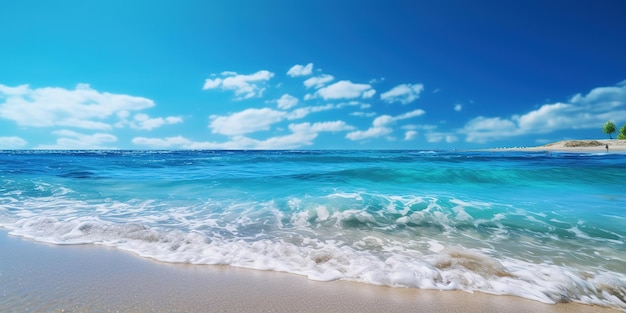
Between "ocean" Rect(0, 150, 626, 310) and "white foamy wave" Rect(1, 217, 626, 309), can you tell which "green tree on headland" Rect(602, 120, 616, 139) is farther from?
"white foamy wave" Rect(1, 217, 626, 309)

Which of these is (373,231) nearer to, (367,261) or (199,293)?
(367,261)

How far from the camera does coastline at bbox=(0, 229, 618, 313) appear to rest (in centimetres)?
265

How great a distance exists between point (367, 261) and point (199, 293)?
2111 mm

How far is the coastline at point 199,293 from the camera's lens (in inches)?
104

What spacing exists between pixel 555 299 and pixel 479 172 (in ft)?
45.2

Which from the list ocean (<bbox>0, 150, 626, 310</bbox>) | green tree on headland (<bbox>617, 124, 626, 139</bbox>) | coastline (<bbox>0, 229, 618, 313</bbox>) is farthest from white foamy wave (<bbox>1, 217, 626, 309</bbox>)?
green tree on headland (<bbox>617, 124, 626, 139</bbox>)

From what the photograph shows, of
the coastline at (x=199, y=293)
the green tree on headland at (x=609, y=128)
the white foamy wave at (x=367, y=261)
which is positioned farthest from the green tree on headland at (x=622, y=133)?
the coastline at (x=199, y=293)

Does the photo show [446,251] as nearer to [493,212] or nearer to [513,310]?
[513,310]

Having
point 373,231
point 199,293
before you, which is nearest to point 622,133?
point 373,231

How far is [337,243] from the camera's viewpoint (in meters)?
4.71

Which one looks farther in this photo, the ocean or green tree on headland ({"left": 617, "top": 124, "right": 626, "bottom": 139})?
green tree on headland ({"left": 617, "top": 124, "right": 626, "bottom": 139})

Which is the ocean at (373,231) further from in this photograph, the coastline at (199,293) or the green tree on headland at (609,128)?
the green tree on headland at (609,128)

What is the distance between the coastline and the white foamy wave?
0.62 feet

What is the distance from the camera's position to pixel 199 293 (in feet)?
9.57
